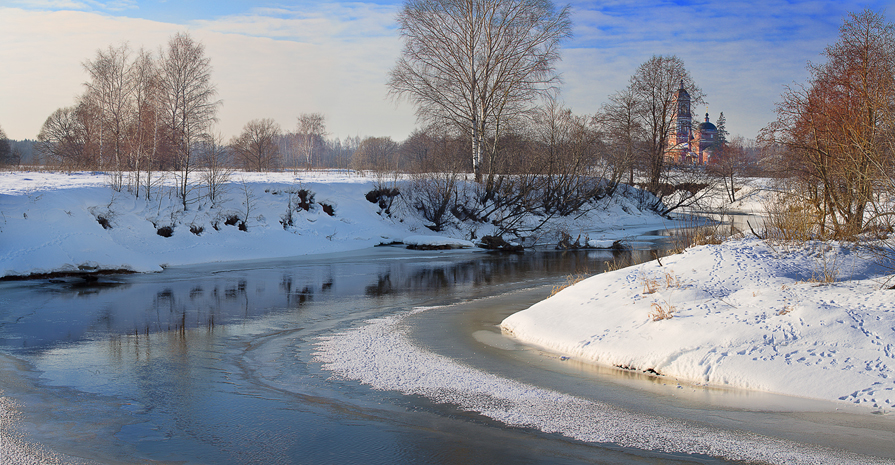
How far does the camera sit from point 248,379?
7.53m

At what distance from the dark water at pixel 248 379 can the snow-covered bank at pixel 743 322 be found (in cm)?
75

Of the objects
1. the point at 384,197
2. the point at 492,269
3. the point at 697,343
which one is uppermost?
the point at 384,197

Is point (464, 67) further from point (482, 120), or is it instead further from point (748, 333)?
point (748, 333)

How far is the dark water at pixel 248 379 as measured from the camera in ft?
17.5

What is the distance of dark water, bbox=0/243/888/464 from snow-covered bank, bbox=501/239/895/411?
75cm

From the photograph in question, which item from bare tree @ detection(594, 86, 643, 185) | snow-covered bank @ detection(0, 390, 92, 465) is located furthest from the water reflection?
bare tree @ detection(594, 86, 643, 185)

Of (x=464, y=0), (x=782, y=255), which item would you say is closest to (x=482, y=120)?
(x=464, y=0)

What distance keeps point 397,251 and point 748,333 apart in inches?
699

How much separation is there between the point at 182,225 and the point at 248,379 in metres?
16.6

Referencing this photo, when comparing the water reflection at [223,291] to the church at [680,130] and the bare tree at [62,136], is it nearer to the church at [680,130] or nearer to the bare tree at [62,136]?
the church at [680,130]

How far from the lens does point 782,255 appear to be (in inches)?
403

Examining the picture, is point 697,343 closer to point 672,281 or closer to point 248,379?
point 672,281

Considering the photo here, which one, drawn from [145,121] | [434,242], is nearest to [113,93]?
[145,121]

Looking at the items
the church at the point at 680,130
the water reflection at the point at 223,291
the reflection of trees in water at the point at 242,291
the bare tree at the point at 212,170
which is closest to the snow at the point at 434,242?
the water reflection at the point at 223,291
